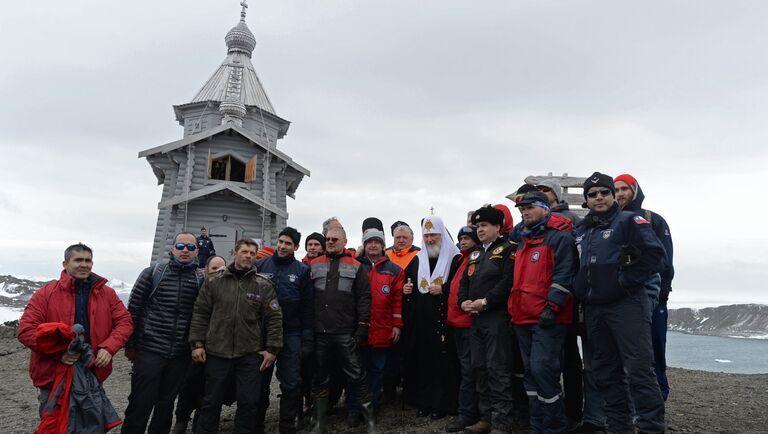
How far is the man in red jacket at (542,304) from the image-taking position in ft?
12.9

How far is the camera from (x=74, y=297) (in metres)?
4.11

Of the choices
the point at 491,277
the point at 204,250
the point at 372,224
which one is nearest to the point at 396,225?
the point at 372,224

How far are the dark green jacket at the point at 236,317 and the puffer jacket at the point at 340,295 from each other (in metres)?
0.54

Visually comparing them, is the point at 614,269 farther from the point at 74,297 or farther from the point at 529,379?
the point at 74,297

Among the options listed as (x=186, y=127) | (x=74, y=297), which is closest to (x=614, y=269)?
(x=74, y=297)

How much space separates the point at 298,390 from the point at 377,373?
0.94m

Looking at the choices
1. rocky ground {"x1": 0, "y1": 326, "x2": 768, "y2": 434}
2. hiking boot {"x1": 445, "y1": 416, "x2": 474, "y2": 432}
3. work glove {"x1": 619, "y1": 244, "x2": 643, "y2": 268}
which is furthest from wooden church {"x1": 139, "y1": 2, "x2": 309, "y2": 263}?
work glove {"x1": 619, "y1": 244, "x2": 643, "y2": 268}

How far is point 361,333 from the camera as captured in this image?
16.3 ft

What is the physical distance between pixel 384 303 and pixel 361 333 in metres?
0.54

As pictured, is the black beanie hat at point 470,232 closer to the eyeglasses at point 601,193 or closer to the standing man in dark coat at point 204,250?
the eyeglasses at point 601,193

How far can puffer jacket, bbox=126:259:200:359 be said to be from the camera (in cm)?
453

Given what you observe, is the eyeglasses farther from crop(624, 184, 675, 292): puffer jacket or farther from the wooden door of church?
the wooden door of church

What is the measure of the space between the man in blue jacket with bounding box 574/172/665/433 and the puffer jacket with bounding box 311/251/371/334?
221 centimetres

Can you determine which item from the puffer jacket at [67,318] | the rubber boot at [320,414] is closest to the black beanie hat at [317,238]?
the rubber boot at [320,414]
